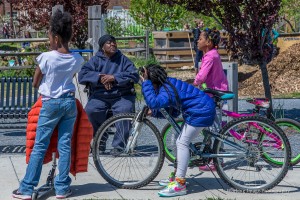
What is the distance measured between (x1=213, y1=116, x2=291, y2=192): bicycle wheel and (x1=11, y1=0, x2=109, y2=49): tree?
1201cm

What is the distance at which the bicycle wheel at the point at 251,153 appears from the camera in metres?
7.33

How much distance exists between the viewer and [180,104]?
718cm

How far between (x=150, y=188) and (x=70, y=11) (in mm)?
12944

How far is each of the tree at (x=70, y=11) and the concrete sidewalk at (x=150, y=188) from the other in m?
11.0

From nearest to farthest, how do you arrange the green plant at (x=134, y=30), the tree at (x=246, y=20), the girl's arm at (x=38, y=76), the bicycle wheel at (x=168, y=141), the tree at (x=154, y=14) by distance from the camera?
the girl's arm at (x=38, y=76) < the bicycle wheel at (x=168, y=141) < the tree at (x=246, y=20) < the tree at (x=154, y=14) < the green plant at (x=134, y=30)

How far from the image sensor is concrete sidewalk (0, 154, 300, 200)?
7.27 meters

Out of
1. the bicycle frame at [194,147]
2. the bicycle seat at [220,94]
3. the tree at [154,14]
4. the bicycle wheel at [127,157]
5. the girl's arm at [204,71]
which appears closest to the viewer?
the bicycle frame at [194,147]

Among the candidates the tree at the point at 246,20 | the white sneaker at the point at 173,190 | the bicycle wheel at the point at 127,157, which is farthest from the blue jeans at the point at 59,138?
the tree at the point at 246,20

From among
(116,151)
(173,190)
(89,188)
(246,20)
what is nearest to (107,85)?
(116,151)

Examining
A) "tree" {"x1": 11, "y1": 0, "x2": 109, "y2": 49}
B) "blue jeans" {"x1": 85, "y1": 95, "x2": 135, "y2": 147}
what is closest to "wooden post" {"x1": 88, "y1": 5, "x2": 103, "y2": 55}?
"blue jeans" {"x1": 85, "y1": 95, "x2": 135, "y2": 147}

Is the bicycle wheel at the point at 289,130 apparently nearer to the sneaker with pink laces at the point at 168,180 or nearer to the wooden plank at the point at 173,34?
the sneaker with pink laces at the point at 168,180

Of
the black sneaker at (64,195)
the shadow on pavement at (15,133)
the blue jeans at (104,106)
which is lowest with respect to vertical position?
the shadow on pavement at (15,133)

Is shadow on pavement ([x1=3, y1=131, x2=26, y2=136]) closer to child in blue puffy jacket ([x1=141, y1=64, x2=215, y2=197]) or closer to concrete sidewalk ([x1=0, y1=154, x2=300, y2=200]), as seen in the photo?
concrete sidewalk ([x1=0, y1=154, x2=300, y2=200])

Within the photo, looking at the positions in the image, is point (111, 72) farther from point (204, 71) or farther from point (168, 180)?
point (168, 180)
